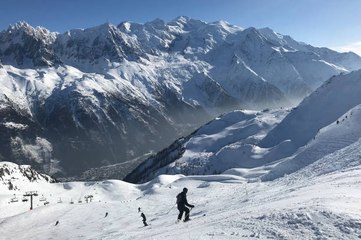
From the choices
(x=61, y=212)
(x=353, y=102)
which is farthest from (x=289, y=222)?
(x=353, y=102)

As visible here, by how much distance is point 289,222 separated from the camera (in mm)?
15828

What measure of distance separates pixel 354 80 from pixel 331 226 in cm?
16161

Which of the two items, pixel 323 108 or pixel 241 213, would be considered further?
pixel 323 108

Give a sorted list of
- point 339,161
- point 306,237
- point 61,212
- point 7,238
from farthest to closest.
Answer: point 61,212, point 7,238, point 339,161, point 306,237

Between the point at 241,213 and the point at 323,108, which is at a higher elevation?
the point at 323,108

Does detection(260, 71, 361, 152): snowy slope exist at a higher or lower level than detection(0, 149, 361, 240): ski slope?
higher

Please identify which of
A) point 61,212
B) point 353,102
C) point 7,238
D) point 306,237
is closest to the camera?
point 306,237

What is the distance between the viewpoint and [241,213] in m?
20.0

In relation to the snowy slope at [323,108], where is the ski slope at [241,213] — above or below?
below

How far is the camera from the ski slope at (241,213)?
15500 millimetres

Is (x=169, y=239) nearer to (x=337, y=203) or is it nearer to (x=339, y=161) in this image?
(x=337, y=203)

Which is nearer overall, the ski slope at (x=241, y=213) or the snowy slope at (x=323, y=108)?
the ski slope at (x=241, y=213)

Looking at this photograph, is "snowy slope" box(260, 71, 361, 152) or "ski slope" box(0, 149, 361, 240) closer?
"ski slope" box(0, 149, 361, 240)

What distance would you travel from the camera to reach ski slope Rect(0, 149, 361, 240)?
610 inches
